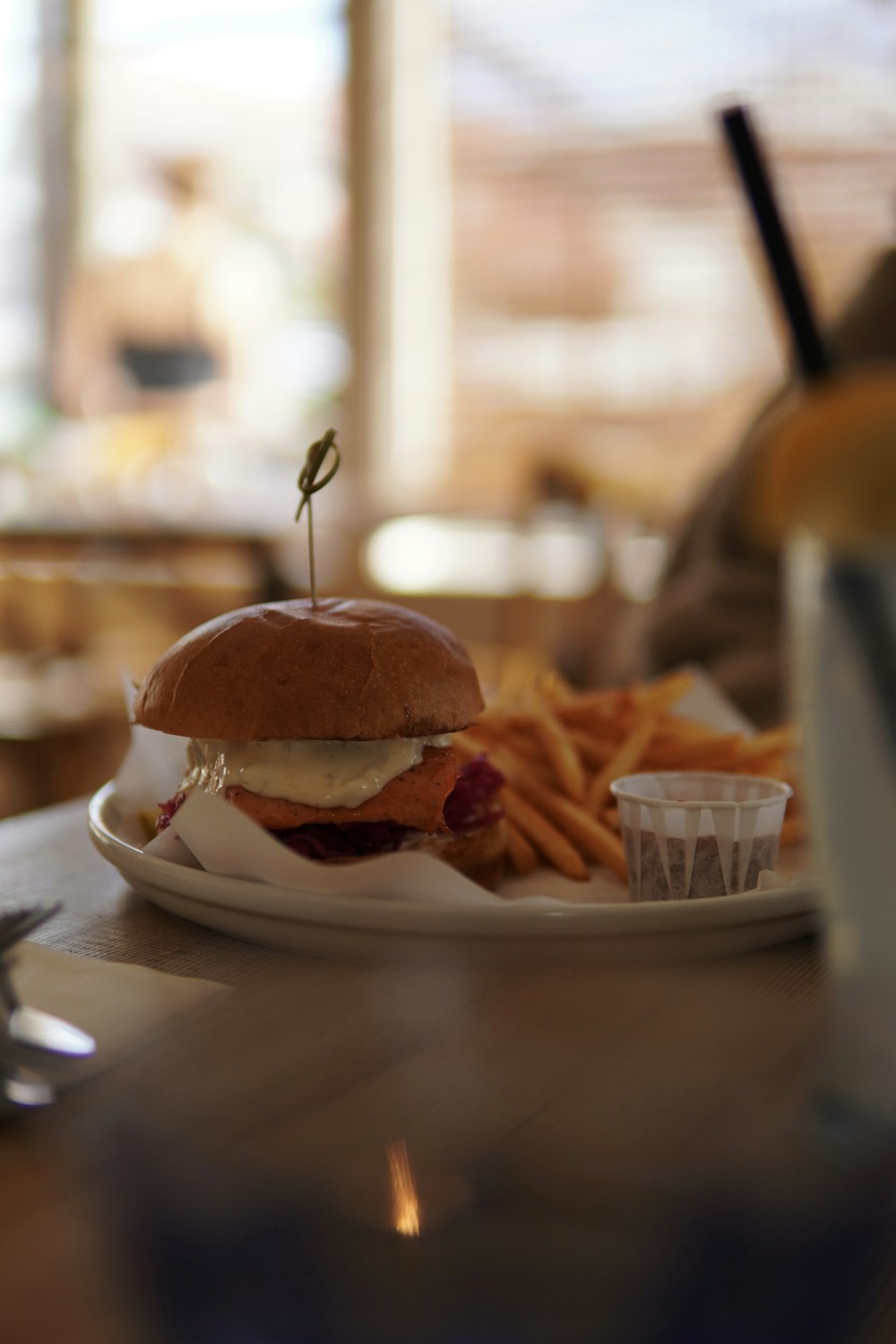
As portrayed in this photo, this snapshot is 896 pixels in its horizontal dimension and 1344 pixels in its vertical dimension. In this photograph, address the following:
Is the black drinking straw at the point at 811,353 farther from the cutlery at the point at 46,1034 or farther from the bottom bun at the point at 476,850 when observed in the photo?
the bottom bun at the point at 476,850

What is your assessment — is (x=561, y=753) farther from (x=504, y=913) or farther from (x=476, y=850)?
(x=504, y=913)

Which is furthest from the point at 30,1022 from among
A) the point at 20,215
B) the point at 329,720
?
the point at 20,215

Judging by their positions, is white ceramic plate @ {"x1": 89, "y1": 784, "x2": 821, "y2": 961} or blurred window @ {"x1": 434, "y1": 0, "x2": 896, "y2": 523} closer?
white ceramic plate @ {"x1": 89, "y1": 784, "x2": 821, "y2": 961}

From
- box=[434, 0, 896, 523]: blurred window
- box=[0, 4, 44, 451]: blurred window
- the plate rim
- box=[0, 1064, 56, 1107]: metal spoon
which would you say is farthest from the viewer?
box=[0, 4, 44, 451]: blurred window

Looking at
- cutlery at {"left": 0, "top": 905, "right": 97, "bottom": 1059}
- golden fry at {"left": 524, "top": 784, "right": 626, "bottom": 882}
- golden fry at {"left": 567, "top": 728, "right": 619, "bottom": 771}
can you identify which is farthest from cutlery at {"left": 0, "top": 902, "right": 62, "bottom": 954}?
golden fry at {"left": 567, "top": 728, "right": 619, "bottom": 771}

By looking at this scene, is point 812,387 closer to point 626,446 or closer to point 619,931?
point 619,931

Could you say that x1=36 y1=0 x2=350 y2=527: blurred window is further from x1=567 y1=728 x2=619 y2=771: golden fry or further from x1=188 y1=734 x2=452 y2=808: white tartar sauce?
x1=188 y1=734 x2=452 y2=808: white tartar sauce

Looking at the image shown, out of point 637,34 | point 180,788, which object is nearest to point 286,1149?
point 180,788
